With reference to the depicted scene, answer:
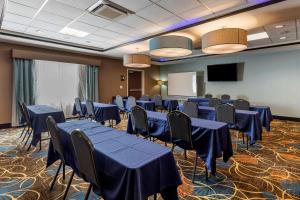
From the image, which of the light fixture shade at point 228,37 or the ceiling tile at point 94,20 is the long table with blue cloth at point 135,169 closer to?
the light fixture shade at point 228,37

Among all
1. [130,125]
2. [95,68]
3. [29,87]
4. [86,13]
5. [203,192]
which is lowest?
[203,192]

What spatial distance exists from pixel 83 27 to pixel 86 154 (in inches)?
147

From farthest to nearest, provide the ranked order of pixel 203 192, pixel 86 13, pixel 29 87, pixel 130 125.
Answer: pixel 29 87 < pixel 130 125 < pixel 86 13 < pixel 203 192

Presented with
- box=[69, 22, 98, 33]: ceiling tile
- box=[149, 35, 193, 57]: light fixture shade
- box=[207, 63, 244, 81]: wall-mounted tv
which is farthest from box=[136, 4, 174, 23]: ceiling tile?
box=[207, 63, 244, 81]: wall-mounted tv

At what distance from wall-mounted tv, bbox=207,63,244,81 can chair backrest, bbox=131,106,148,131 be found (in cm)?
600

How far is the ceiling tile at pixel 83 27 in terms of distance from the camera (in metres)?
4.13

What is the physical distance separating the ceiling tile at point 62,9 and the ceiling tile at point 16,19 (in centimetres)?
80

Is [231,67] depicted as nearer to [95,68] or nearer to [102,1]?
[95,68]

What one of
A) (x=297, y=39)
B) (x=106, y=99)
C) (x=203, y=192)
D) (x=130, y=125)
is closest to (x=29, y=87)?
(x=106, y=99)

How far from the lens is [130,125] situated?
3887mm

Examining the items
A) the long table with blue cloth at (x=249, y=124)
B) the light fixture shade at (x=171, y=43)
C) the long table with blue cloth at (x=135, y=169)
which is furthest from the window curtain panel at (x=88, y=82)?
the long table with blue cloth at (x=135, y=169)

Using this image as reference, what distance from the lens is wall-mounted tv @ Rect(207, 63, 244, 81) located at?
7.83 meters

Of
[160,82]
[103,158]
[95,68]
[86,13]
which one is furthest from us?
[160,82]

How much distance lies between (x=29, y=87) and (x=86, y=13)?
12.3ft
